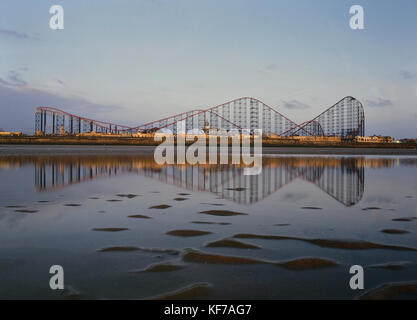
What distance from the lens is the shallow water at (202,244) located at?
10.6 ft

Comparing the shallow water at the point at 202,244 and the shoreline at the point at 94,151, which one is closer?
the shallow water at the point at 202,244

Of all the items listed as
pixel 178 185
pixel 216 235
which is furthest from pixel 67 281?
pixel 178 185

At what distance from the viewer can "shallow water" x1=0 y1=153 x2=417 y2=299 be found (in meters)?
3.22

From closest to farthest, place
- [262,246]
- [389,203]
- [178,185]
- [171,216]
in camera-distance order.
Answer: [262,246] → [171,216] → [389,203] → [178,185]

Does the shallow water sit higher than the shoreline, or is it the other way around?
the shoreline

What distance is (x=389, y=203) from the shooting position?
8125mm

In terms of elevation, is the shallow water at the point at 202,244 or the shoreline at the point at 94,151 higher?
the shoreline at the point at 94,151

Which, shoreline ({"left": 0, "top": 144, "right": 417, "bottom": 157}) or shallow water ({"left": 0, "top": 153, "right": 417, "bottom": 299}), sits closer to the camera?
shallow water ({"left": 0, "top": 153, "right": 417, "bottom": 299})

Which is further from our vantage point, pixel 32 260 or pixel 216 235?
pixel 216 235

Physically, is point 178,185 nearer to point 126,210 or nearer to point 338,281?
point 126,210

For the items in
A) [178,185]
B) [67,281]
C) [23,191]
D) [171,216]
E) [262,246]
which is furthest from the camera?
[178,185]
